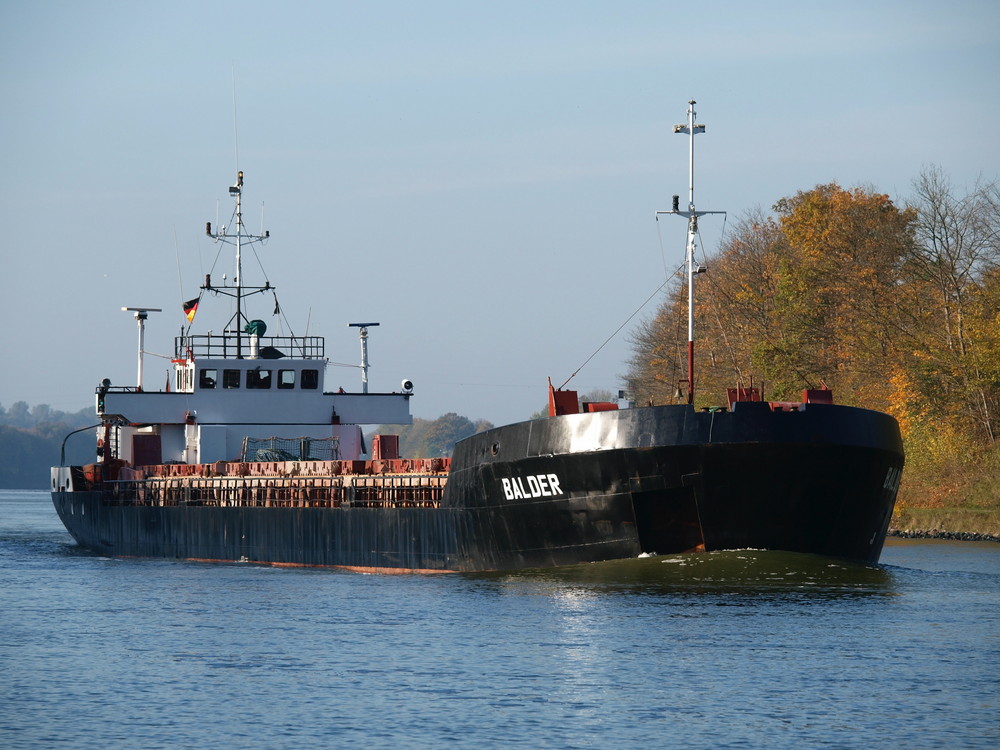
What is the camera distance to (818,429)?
2464 cm

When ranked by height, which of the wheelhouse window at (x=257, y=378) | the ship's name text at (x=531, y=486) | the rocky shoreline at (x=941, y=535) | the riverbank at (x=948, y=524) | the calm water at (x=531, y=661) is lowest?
the calm water at (x=531, y=661)

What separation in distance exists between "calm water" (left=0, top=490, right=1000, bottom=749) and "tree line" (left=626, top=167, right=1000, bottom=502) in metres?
19.6

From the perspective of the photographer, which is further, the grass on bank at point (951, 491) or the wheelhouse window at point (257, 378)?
the grass on bank at point (951, 491)

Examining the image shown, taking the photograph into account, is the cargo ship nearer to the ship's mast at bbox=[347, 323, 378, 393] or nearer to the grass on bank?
the ship's mast at bbox=[347, 323, 378, 393]

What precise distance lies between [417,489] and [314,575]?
3.29m

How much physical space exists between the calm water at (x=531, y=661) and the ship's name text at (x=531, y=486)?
1577 millimetres

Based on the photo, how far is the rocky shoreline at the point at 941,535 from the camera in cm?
4543

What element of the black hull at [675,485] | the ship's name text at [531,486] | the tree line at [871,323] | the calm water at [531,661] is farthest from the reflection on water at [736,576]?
the tree line at [871,323]

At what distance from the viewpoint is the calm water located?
618 inches

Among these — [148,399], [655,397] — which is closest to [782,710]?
[148,399]

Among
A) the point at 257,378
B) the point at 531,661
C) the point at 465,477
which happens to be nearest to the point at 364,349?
the point at 257,378

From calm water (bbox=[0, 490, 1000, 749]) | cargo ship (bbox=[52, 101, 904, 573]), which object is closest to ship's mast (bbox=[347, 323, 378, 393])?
cargo ship (bbox=[52, 101, 904, 573])

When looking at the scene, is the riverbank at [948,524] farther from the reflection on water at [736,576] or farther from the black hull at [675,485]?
the reflection on water at [736,576]

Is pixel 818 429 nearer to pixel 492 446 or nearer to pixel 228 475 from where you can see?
pixel 492 446
